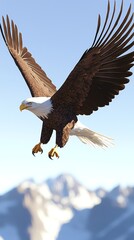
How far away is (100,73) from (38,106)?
3.86 feet

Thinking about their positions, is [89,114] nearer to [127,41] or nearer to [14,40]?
[127,41]

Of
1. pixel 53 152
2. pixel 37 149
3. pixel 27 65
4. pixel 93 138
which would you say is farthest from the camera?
pixel 27 65

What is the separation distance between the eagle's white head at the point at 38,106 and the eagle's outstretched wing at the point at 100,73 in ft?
0.57

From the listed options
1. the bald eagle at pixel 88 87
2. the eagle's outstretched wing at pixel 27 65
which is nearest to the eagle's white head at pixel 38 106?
the bald eagle at pixel 88 87

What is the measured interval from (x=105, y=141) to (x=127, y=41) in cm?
227

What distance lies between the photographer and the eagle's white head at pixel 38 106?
6.74 metres

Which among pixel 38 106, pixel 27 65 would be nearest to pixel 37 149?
pixel 38 106

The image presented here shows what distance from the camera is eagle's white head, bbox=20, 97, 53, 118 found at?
22.1ft

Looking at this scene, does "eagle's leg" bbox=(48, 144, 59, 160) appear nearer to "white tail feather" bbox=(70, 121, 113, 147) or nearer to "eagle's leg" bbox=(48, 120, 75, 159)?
"eagle's leg" bbox=(48, 120, 75, 159)

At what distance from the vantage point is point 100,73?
7.34m

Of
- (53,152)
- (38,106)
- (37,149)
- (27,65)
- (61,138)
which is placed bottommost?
(53,152)

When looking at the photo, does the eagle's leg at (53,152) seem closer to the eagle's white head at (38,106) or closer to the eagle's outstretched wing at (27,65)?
the eagle's white head at (38,106)

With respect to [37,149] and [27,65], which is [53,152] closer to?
[37,149]

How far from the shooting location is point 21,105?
267 inches
